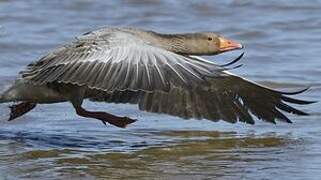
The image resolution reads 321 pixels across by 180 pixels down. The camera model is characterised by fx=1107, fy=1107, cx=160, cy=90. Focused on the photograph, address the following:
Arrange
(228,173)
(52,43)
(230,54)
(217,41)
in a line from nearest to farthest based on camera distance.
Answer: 1. (228,173)
2. (217,41)
3. (230,54)
4. (52,43)

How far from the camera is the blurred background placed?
8273 mm

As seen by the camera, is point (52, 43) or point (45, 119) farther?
point (52, 43)

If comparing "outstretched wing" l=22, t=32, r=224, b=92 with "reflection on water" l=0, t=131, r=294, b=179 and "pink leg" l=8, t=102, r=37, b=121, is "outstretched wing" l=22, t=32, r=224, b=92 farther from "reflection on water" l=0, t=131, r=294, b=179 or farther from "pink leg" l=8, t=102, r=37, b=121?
"pink leg" l=8, t=102, r=37, b=121

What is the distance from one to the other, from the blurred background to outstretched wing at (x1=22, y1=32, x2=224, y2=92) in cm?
63

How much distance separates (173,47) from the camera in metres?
9.43

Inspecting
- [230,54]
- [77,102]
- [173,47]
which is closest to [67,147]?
[77,102]

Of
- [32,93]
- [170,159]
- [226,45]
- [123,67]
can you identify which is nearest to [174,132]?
[226,45]

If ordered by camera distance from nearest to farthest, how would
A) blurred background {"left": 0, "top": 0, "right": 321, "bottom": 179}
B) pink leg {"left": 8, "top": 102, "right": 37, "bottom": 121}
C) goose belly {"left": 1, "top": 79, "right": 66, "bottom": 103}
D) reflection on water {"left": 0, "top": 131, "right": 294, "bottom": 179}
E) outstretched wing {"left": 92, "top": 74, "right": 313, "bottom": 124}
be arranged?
reflection on water {"left": 0, "top": 131, "right": 294, "bottom": 179} < blurred background {"left": 0, "top": 0, "right": 321, "bottom": 179} < outstretched wing {"left": 92, "top": 74, "right": 313, "bottom": 124} < goose belly {"left": 1, "top": 79, "right": 66, "bottom": 103} < pink leg {"left": 8, "top": 102, "right": 37, "bottom": 121}

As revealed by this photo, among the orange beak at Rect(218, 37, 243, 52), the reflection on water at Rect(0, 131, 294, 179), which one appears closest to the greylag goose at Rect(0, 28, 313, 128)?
the orange beak at Rect(218, 37, 243, 52)

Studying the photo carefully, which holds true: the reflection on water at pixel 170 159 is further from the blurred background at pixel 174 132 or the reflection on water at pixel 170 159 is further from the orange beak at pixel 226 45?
the orange beak at pixel 226 45

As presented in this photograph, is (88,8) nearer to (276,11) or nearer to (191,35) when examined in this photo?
(276,11)

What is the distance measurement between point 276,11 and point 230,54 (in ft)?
Answer: 10.8

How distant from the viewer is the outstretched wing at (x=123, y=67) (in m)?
8.24

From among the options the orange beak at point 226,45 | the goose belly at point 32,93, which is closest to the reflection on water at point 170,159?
the goose belly at point 32,93
